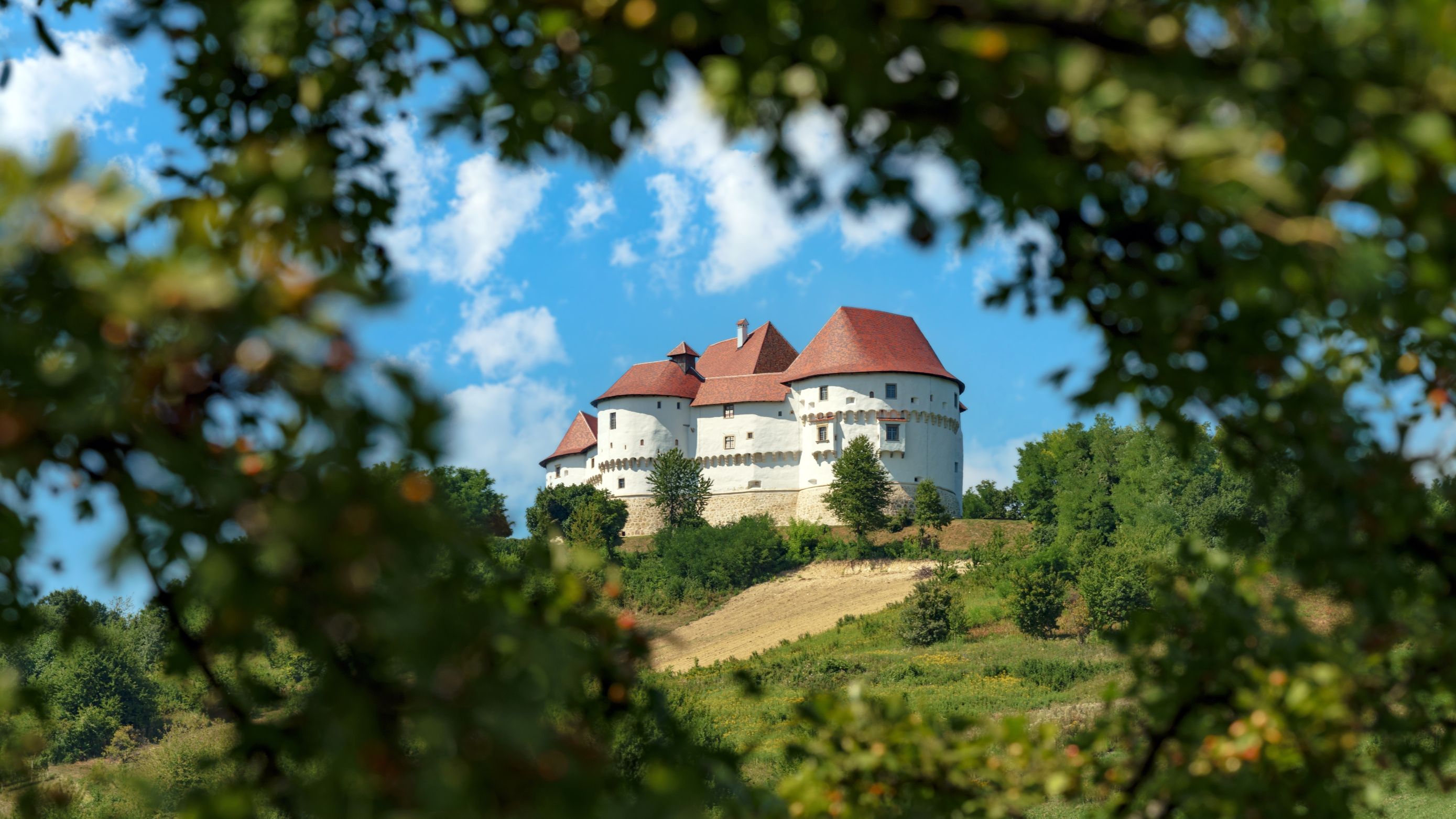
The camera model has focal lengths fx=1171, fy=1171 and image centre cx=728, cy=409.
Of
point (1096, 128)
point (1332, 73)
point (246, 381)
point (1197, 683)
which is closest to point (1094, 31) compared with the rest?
point (1096, 128)

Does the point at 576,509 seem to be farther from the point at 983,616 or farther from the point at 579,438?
the point at 983,616

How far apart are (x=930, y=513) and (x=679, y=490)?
1607 centimetres

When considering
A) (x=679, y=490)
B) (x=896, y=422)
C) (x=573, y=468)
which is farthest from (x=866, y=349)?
(x=573, y=468)

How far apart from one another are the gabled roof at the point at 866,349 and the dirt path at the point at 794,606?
524 inches

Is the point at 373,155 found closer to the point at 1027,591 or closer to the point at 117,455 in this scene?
the point at 117,455

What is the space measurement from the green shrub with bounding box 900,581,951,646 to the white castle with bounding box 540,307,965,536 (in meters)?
23.1

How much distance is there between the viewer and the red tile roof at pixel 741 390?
72.0 m

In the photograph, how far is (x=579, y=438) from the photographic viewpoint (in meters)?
83.5

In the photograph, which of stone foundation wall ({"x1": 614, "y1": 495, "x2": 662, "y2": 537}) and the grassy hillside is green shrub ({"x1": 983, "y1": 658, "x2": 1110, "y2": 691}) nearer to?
the grassy hillside

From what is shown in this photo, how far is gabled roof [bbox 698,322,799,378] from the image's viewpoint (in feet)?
245

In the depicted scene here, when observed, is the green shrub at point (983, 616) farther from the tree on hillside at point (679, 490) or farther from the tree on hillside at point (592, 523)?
the tree on hillside at point (679, 490)

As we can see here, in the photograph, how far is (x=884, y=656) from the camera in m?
39.5

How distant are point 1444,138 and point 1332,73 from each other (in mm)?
284

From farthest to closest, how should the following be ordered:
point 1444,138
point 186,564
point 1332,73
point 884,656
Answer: point 884,656
point 186,564
point 1332,73
point 1444,138
